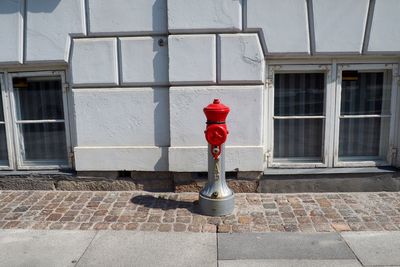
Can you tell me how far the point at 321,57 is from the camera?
14.2ft

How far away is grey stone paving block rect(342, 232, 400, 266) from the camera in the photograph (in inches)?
119

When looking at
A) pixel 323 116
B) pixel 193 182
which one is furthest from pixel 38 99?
pixel 323 116

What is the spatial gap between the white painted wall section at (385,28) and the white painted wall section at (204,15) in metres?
1.62

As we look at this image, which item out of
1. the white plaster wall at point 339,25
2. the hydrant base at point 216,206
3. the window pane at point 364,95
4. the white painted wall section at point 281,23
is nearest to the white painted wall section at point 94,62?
the white painted wall section at point 281,23

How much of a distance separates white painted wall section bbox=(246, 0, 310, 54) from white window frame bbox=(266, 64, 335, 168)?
0.26 meters

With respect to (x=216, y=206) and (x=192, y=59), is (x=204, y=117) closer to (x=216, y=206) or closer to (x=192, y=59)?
(x=192, y=59)

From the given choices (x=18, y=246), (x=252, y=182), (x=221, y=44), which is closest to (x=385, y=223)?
(x=252, y=182)

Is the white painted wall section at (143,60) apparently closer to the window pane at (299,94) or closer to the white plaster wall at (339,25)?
the window pane at (299,94)

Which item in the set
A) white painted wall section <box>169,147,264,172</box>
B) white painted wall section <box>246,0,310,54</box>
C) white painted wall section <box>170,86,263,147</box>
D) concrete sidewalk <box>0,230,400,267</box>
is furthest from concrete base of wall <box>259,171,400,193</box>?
white painted wall section <box>246,0,310,54</box>

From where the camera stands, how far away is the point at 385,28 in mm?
4203

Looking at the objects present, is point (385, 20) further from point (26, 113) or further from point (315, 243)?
point (26, 113)

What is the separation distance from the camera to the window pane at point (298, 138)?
15.3 ft

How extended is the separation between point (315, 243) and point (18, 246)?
284 cm

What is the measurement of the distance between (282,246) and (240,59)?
7.25ft
